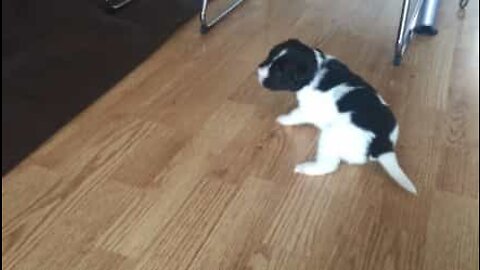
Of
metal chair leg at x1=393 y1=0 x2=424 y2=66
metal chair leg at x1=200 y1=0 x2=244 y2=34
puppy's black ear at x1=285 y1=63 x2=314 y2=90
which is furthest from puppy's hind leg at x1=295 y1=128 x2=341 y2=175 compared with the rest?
metal chair leg at x1=200 y1=0 x2=244 y2=34

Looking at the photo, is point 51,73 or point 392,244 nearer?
point 392,244

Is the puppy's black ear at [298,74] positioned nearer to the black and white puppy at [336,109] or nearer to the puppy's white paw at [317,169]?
the black and white puppy at [336,109]

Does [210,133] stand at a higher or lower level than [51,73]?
lower

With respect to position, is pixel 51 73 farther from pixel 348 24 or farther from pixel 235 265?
pixel 348 24

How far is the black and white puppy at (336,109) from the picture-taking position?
1.20 meters

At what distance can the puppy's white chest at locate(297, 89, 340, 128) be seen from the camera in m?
1.25

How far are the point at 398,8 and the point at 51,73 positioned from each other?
1.25 m

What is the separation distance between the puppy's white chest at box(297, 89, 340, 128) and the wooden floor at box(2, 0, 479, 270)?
0.28ft

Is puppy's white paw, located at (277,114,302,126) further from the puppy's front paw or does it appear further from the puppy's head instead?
the puppy's head

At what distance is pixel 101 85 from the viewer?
1510 millimetres

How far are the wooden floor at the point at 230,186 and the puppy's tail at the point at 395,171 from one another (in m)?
0.02

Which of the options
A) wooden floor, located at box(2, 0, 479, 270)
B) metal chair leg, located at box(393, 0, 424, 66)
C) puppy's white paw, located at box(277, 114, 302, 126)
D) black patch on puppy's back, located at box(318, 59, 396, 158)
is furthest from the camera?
metal chair leg, located at box(393, 0, 424, 66)

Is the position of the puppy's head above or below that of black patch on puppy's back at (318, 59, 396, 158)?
above

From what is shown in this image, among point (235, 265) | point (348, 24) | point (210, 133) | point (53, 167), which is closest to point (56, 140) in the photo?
point (53, 167)
